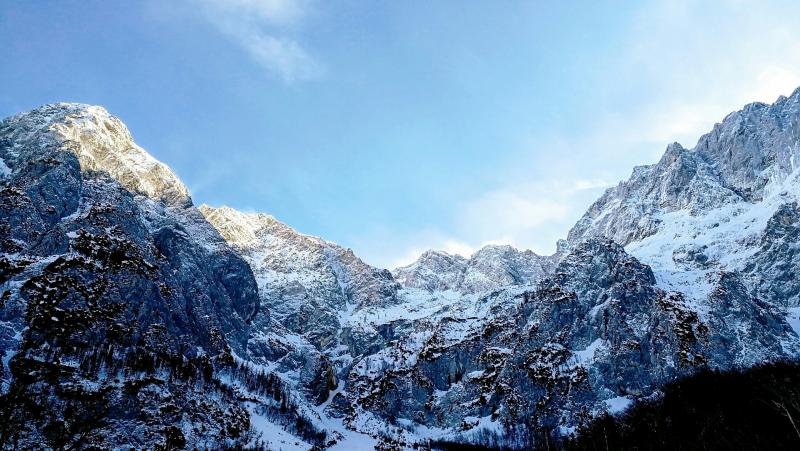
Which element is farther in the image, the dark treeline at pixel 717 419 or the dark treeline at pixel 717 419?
the dark treeline at pixel 717 419

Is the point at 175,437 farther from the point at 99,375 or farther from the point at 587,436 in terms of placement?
the point at 587,436

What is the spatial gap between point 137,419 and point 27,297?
6649 centimetres

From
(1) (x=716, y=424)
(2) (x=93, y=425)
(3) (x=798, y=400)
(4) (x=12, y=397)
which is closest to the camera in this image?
(2) (x=93, y=425)

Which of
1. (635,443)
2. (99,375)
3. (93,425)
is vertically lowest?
(93,425)

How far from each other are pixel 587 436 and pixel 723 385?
49217 mm

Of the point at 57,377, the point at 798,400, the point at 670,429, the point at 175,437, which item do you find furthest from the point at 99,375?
the point at 798,400

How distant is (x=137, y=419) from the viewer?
19075cm

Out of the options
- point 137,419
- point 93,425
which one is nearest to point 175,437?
point 137,419

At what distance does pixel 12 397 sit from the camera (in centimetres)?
3650

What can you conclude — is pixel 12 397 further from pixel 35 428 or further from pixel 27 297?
pixel 27 297

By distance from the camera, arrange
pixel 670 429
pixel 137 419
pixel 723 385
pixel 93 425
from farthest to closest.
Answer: pixel 137 419
pixel 723 385
pixel 670 429
pixel 93 425

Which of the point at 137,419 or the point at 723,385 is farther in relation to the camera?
the point at 137,419

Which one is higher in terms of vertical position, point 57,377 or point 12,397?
point 57,377

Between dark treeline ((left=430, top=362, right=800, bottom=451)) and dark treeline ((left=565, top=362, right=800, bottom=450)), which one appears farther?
dark treeline ((left=565, top=362, right=800, bottom=450))
